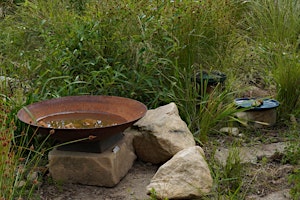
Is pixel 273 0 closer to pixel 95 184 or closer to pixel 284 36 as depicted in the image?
pixel 284 36

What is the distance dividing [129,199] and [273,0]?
410 centimetres

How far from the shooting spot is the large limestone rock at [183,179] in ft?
10.9

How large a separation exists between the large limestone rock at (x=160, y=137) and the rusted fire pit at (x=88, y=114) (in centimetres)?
17

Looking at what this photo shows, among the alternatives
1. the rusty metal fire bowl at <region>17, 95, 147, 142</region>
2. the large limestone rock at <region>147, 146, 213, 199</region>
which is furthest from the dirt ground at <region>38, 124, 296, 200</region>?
the rusty metal fire bowl at <region>17, 95, 147, 142</region>

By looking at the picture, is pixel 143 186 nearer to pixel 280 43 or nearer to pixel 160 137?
pixel 160 137

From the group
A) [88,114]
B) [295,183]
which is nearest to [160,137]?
[88,114]

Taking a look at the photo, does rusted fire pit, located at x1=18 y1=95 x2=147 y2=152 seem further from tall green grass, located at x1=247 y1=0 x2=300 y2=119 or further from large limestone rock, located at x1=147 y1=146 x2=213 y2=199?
tall green grass, located at x1=247 y1=0 x2=300 y2=119

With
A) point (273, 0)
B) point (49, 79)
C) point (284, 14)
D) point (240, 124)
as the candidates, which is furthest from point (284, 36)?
point (49, 79)

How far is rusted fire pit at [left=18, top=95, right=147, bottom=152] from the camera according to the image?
12.3 feet

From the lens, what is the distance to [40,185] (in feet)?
12.3

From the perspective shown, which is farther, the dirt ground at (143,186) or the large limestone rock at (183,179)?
the dirt ground at (143,186)

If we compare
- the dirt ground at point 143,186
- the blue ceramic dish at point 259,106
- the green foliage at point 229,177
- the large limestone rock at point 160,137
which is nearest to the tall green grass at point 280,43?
the blue ceramic dish at point 259,106

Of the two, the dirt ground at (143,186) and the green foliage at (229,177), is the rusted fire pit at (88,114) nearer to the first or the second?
the dirt ground at (143,186)

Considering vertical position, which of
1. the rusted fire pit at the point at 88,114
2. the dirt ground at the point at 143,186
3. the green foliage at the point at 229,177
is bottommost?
the dirt ground at the point at 143,186
